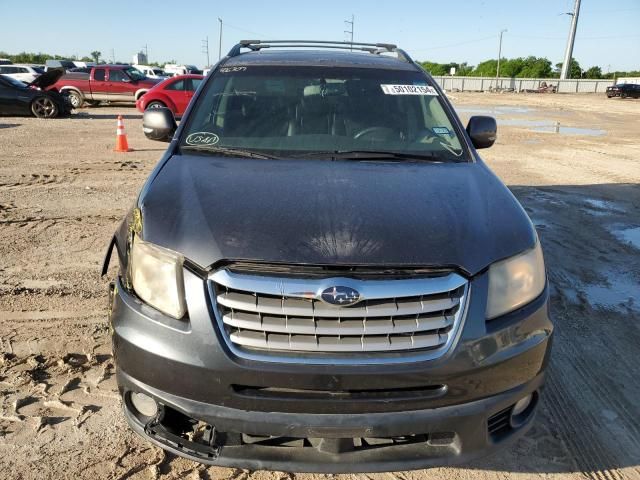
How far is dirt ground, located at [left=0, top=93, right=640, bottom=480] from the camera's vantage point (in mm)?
2488

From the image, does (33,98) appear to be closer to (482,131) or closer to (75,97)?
(75,97)

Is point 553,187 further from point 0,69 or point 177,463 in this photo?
point 0,69

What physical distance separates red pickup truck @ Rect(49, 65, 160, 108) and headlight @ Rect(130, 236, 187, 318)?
66.5 ft

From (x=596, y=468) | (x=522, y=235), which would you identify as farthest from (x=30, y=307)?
(x=596, y=468)

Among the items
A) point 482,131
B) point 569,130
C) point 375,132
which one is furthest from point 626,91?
point 375,132

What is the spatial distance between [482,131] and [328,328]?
Result: 228cm

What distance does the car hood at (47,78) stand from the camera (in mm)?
15789

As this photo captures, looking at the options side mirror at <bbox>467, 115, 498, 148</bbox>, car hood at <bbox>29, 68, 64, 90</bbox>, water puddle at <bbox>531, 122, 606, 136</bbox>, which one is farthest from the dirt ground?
water puddle at <bbox>531, 122, 606, 136</bbox>

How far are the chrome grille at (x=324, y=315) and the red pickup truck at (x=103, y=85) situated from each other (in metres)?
20.6

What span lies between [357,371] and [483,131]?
2.33 meters

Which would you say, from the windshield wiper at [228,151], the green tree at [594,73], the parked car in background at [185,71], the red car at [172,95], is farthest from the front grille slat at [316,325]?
the green tree at [594,73]

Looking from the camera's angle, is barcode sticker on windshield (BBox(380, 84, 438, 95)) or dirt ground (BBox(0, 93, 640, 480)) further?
barcode sticker on windshield (BBox(380, 84, 438, 95))

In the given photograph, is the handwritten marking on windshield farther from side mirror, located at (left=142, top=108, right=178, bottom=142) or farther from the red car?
the red car

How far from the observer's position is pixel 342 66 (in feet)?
11.9
